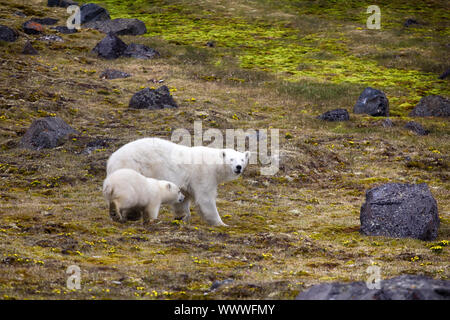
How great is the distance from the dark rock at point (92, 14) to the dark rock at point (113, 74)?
2071 centimetres

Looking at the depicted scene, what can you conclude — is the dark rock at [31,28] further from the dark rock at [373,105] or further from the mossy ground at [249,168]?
the dark rock at [373,105]

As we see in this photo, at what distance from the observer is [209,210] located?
15336mm

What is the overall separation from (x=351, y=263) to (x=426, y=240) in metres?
3.84

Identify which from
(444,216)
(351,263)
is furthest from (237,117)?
(351,263)

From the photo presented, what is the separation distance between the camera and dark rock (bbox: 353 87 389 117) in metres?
36.0

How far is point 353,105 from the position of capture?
127 ft

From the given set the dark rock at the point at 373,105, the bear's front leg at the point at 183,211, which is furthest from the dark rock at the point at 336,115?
the bear's front leg at the point at 183,211

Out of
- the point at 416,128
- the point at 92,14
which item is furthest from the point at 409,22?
the point at 92,14

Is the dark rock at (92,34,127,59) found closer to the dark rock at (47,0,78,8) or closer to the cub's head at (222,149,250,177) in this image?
the dark rock at (47,0,78,8)

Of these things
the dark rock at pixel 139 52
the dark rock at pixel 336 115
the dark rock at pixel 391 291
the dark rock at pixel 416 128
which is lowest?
the dark rock at pixel 416 128

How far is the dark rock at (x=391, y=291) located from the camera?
6.88m

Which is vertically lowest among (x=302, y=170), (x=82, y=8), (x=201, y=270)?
(x=302, y=170)

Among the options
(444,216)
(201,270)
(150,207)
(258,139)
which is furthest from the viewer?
(258,139)

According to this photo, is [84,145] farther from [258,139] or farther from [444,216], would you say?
[444,216]
